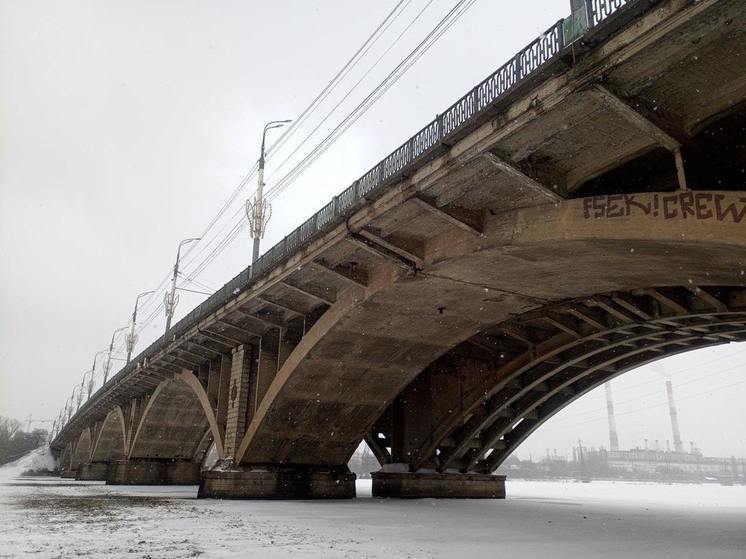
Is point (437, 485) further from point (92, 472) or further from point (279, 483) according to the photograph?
point (92, 472)

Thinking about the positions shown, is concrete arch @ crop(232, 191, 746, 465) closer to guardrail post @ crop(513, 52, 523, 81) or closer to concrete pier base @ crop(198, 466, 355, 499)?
concrete pier base @ crop(198, 466, 355, 499)

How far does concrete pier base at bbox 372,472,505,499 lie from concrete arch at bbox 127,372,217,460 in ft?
55.1

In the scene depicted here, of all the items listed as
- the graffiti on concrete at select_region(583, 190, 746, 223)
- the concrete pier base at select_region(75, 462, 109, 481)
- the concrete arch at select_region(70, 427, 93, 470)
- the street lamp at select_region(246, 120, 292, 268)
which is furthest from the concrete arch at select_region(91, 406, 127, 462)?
the graffiti on concrete at select_region(583, 190, 746, 223)

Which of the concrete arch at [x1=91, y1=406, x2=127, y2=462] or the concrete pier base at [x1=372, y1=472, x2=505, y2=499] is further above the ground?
the concrete arch at [x1=91, y1=406, x2=127, y2=462]

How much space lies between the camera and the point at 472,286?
15359 mm

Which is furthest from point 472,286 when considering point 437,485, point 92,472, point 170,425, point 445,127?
point 92,472

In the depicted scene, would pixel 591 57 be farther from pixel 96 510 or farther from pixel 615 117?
pixel 96 510

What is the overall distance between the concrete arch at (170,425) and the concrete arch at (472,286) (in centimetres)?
1679

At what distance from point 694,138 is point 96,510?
16962 millimetres

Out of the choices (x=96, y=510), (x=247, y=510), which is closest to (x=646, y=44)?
(x=247, y=510)

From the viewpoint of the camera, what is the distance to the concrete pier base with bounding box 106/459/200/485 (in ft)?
135

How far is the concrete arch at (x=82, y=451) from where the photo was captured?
7693 centimetres

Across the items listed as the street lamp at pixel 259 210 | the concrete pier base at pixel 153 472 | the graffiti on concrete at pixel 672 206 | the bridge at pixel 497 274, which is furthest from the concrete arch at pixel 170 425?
the graffiti on concrete at pixel 672 206

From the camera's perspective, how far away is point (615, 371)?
25.0 m
